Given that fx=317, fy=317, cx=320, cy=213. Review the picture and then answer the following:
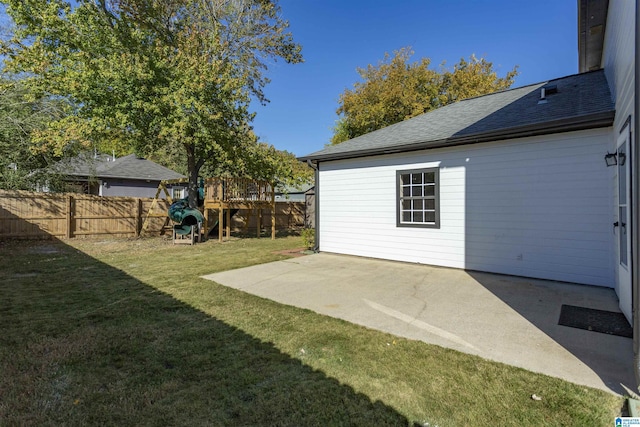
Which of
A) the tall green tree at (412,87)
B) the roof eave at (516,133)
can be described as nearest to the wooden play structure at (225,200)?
the roof eave at (516,133)

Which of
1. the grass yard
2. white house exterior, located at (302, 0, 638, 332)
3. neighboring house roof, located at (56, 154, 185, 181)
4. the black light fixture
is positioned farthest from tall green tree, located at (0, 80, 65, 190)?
the black light fixture

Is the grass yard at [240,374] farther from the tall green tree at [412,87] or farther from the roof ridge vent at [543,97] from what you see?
the tall green tree at [412,87]

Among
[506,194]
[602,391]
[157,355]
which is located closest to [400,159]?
[506,194]

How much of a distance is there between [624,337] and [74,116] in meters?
13.4

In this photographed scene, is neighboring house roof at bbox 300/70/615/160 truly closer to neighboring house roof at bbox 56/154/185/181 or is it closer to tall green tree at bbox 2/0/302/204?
tall green tree at bbox 2/0/302/204

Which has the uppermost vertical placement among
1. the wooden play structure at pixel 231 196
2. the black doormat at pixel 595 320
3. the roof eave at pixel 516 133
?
the roof eave at pixel 516 133

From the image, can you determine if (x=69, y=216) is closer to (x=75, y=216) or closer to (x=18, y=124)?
(x=75, y=216)

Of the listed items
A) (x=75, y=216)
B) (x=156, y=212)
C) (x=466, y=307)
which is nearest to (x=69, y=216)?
(x=75, y=216)

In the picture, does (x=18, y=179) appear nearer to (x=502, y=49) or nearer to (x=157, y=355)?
(x=157, y=355)

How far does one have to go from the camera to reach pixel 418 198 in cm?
735

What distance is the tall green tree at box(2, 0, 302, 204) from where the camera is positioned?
9648mm

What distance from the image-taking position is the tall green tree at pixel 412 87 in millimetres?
19750

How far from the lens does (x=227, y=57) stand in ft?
47.1

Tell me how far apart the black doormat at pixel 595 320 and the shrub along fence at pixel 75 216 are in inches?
525
